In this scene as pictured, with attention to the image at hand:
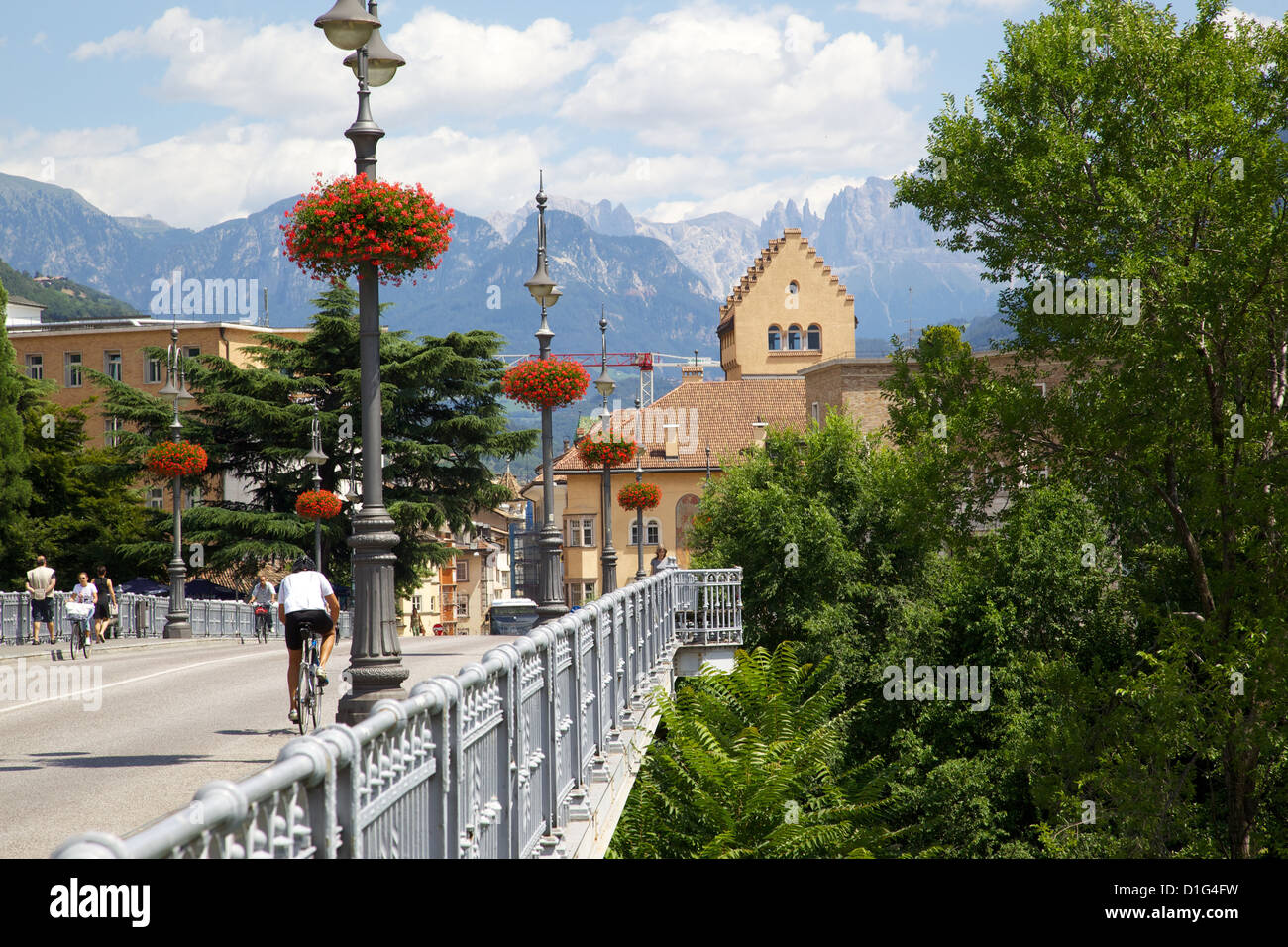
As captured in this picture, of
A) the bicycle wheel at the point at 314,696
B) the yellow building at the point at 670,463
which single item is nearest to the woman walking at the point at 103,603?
the bicycle wheel at the point at 314,696

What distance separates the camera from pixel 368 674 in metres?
11.4

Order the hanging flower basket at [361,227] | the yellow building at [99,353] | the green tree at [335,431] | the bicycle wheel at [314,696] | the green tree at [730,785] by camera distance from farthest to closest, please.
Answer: the yellow building at [99,353] < the green tree at [335,431] < the green tree at [730,785] < the bicycle wheel at [314,696] < the hanging flower basket at [361,227]

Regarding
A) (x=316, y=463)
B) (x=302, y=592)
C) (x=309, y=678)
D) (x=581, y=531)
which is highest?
(x=316, y=463)

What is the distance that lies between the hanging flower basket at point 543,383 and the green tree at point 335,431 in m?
24.6

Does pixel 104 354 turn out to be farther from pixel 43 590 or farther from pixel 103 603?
pixel 43 590

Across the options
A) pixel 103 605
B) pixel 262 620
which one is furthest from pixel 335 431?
pixel 103 605

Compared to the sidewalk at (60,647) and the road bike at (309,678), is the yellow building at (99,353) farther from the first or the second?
the road bike at (309,678)

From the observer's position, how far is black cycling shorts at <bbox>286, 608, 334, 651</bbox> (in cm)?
1241

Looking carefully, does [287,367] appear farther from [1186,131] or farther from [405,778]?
[405,778]

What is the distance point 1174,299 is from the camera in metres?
23.0

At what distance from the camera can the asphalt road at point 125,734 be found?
8.89 metres

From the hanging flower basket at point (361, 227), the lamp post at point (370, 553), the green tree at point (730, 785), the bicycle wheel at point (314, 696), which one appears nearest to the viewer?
the lamp post at point (370, 553)

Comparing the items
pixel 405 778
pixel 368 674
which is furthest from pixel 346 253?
pixel 405 778

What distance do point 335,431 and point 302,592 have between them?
124 ft
